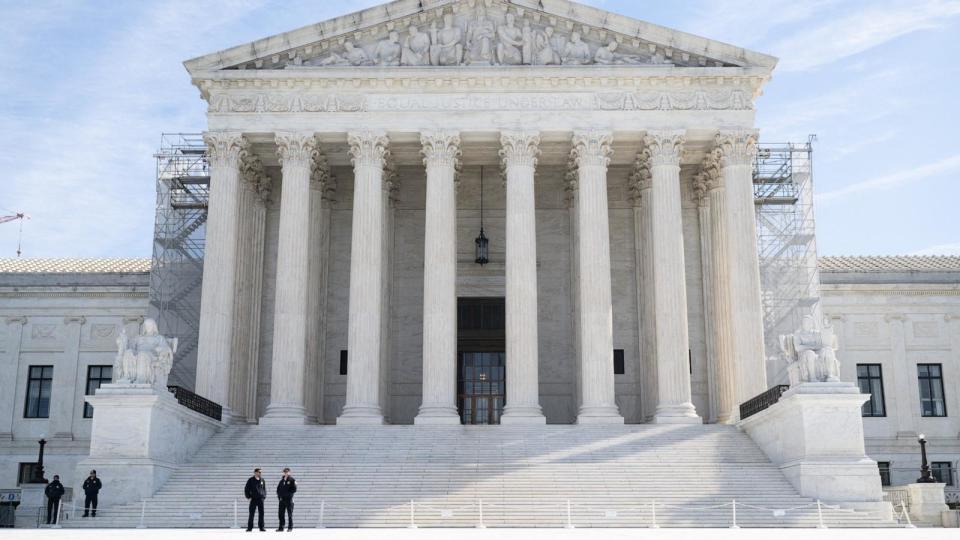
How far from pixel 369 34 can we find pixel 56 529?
23516 millimetres

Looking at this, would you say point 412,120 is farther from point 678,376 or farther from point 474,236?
point 678,376

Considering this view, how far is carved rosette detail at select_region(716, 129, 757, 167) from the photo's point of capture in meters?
42.9

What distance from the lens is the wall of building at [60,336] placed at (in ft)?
170

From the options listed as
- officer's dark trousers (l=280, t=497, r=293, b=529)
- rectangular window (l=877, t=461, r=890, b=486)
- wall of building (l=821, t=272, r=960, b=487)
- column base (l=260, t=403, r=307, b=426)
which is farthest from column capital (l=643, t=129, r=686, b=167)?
officer's dark trousers (l=280, t=497, r=293, b=529)

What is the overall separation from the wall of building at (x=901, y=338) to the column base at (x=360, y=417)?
76.9 feet

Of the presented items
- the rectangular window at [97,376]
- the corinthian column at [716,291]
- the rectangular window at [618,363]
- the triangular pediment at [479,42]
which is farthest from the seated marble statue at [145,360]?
the corinthian column at [716,291]

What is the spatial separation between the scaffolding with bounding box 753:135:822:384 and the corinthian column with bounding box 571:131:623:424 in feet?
37.4

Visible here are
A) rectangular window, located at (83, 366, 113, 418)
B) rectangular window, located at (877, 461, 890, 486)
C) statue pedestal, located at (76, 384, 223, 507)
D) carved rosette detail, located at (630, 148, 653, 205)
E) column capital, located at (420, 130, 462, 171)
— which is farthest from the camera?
rectangular window, located at (83, 366, 113, 418)

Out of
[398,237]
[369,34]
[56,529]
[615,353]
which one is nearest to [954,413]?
[615,353]

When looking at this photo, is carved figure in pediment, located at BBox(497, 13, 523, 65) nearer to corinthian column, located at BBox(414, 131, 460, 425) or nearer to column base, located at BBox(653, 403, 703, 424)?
corinthian column, located at BBox(414, 131, 460, 425)

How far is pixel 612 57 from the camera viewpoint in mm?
43750

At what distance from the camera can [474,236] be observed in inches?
1944

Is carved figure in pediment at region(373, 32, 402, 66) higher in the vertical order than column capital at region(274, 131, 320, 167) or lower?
higher

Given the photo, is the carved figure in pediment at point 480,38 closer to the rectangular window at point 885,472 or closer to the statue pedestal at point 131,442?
the statue pedestal at point 131,442
